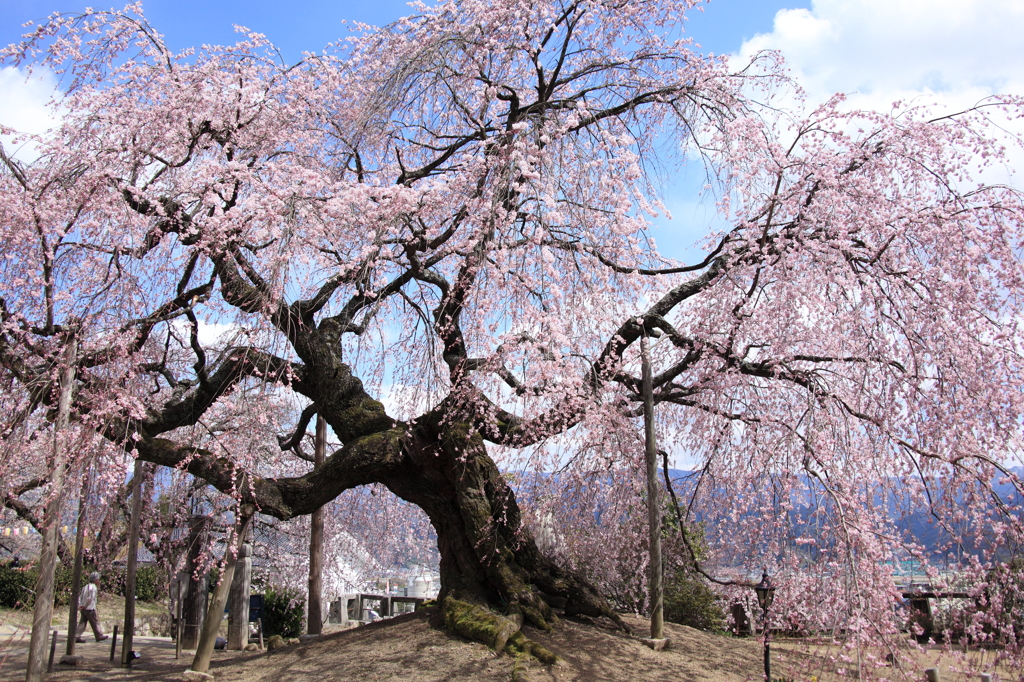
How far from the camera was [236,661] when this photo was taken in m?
7.76

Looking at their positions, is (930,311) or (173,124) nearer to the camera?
(930,311)

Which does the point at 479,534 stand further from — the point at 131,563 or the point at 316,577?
the point at 131,563

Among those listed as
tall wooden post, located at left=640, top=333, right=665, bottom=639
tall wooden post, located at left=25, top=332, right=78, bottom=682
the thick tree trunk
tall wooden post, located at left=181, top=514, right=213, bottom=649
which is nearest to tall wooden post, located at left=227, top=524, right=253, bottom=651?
tall wooden post, located at left=181, top=514, right=213, bottom=649

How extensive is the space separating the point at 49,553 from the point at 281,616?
7662 mm

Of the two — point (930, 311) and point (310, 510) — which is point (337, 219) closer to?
point (310, 510)

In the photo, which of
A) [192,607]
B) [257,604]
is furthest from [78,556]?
[257,604]

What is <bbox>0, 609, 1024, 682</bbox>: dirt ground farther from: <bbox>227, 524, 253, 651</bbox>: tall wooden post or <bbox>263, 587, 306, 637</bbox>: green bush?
<bbox>263, 587, 306, 637</bbox>: green bush

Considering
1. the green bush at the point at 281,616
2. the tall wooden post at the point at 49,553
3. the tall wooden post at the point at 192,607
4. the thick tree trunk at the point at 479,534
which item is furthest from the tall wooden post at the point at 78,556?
the green bush at the point at 281,616

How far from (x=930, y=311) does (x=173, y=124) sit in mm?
7887

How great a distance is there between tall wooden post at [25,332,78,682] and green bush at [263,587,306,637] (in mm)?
7284

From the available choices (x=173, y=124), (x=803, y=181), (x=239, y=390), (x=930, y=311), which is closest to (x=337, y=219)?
(x=239, y=390)

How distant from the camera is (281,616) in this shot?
12773mm

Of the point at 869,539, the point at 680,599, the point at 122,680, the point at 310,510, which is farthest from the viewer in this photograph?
the point at 680,599

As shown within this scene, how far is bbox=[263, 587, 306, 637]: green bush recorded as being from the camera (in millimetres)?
12742
